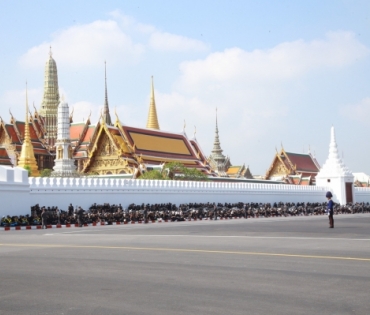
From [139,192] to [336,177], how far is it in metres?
23.9

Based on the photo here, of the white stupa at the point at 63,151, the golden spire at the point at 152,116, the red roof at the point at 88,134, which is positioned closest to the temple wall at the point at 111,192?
the white stupa at the point at 63,151

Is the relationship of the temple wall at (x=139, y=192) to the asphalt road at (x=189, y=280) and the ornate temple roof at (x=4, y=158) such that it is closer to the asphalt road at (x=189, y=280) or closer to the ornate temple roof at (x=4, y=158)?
the asphalt road at (x=189, y=280)

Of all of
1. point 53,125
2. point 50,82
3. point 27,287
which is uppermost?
point 50,82

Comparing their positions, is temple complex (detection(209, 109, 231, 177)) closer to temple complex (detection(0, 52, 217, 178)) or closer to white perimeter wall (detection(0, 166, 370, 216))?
temple complex (detection(0, 52, 217, 178))

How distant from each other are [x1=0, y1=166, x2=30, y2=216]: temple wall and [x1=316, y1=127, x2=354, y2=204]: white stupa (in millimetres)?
31548

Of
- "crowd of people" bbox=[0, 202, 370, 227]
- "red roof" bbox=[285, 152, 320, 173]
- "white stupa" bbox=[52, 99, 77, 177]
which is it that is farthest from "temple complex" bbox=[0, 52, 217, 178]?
"red roof" bbox=[285, 152, 320, 173]

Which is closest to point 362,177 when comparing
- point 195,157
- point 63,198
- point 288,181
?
point 288,181

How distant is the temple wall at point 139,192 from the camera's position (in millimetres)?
29641

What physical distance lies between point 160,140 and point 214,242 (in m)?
42.8

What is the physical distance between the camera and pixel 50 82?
71500mm

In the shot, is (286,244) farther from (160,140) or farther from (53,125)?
(53,125)

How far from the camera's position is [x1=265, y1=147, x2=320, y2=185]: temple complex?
71.9 m

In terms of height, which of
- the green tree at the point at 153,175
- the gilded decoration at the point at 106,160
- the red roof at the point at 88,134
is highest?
the red roof at the point at 88,134

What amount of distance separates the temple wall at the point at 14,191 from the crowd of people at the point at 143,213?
1.97 ft
